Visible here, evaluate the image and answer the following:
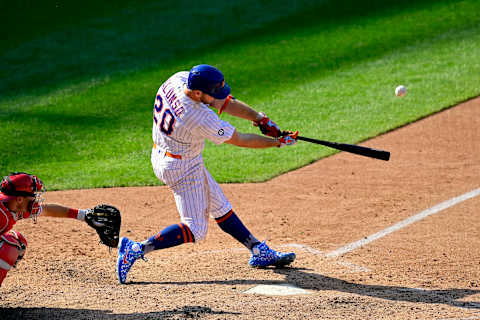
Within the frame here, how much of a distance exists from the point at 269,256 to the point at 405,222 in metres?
1.83

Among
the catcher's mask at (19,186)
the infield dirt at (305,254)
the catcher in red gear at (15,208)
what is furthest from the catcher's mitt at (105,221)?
the catcher's mask at (19,186)

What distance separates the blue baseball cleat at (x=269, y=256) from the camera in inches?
221

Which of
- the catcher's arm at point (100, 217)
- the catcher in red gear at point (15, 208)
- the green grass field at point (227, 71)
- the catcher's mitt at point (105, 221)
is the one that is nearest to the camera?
the catcher in red gear at point (15, 208)

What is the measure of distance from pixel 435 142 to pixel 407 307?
16.4ft

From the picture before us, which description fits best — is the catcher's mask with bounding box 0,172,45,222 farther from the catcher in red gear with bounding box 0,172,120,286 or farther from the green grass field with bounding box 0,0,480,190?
the green grass field with bounding box 0,0,480,190

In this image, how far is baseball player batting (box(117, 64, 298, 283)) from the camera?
504 centimetres

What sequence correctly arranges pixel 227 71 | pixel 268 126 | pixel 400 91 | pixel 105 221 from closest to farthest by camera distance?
pixel 105 221
pixel 268 126
pixel 400 91
pixel 227 71

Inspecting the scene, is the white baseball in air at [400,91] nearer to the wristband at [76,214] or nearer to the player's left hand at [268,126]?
the player's left hand at [268,126]

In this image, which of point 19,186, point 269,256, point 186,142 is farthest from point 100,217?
point 269,256

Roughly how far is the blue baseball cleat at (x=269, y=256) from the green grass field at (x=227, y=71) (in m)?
2.76

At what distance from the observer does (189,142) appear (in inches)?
203

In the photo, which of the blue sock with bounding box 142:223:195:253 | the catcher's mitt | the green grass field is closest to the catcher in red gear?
the catcher's mitt

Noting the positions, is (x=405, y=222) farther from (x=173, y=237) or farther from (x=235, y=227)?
(x=173, y=237)

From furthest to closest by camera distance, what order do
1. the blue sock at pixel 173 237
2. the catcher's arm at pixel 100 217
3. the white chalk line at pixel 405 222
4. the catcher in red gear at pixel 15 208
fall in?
the white chalk line at pixel 405 222 → the blue sock at pixel 173 237 → the catcher's arm at pixel 100 217 → the catcher in red gear at pixel 15 208
